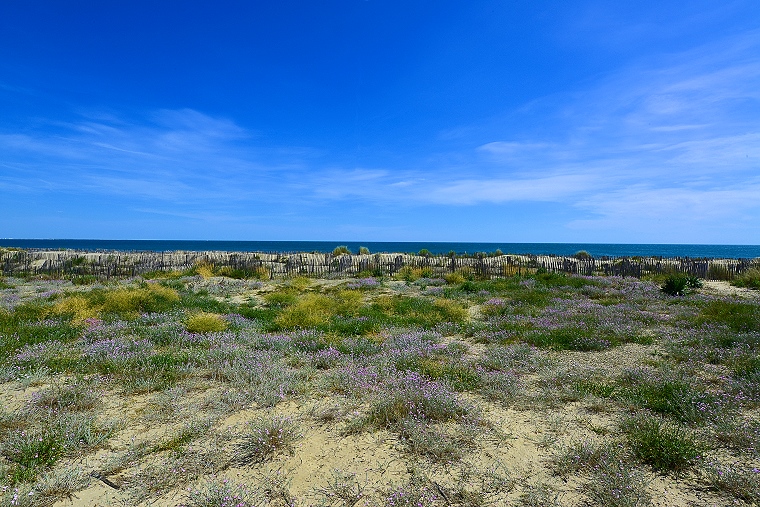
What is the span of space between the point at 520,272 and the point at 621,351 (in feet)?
51.1

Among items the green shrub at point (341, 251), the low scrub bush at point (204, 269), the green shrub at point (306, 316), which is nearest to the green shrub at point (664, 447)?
the green shrub at point (306, 316)

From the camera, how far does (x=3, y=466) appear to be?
3.36 metres

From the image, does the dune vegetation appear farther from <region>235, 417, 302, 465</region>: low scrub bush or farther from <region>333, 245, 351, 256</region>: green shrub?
<region>333, 245, 351, 256</region>: green shrub

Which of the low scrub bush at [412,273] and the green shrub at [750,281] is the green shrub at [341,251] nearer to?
the low scrub bush at [412,273]

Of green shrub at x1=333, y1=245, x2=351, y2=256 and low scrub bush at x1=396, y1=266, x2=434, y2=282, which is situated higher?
green shrub at x1=333, y1=245, x2=351, y2=256

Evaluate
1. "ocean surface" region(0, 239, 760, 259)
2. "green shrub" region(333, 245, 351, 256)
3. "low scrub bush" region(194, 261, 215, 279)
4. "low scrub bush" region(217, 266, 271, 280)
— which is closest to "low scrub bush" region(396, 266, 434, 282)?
"low scrub bush" region(217, 266, 271, 280)

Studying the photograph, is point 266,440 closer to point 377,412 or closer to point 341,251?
point 377,412

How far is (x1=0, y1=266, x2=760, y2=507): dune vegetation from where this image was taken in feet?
10.5

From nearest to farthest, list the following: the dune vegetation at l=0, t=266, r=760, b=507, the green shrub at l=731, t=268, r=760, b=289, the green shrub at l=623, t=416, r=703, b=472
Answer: the dune vegetation at l=0, t=266, r=760, b=507, the green shrub at l=623, t=416, r=703, b=472, the green shrub at l=731, t=268, r=760, b=289

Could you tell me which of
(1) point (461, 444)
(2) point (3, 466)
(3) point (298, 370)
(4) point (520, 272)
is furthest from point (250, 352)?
(4) point (520, 272)

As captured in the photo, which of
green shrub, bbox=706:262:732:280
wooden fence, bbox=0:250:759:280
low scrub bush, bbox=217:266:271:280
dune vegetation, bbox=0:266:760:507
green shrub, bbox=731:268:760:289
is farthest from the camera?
low scrub bush, bbox=217:266:271:280

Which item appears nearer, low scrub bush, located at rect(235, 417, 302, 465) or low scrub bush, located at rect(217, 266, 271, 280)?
low scrub bush, located at rect(235, 417, 302, 465)

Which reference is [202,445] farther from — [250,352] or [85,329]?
[85,329]

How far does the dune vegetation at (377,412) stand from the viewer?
10.5 ft
